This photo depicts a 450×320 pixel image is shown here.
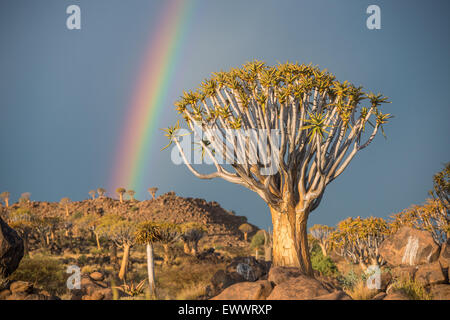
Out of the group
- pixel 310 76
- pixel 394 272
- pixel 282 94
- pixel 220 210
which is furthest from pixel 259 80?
pixel 220 210

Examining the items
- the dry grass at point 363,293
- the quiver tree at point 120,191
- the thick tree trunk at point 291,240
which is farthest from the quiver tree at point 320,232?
the quiver tree at point 120,191

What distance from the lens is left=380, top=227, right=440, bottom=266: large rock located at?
1162 cm

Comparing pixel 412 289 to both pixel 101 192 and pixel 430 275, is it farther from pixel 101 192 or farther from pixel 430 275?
pixel 101 192

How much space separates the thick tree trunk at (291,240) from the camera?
12.2m

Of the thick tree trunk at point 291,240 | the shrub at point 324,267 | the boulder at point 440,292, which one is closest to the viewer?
the boulder at point 440,292

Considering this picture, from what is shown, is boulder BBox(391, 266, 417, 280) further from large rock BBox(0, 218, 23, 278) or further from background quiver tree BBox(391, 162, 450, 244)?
large rock BBox(0, 218, 23, 278)

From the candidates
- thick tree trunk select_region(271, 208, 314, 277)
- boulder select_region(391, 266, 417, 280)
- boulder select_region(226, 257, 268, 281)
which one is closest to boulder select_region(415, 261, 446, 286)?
boulder select_region(391, 266, 417, 280)

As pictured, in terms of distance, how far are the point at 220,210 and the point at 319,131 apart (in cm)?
4527

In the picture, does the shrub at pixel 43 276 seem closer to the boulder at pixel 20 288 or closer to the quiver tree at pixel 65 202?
the boulder at pixel 20 288

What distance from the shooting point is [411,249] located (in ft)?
39.0

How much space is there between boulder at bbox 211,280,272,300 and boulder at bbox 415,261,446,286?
4633 millimetres

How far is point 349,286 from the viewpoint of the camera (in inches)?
514

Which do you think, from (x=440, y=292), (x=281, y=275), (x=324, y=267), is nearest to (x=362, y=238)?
(x=324, y=267)

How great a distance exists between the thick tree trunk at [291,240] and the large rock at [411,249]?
2967 mm
